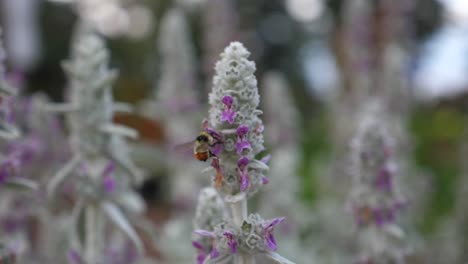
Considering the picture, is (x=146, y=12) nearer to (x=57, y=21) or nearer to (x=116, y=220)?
(x=57, y=21)

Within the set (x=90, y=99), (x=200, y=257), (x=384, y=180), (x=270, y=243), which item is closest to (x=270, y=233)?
(x=270, y=243)

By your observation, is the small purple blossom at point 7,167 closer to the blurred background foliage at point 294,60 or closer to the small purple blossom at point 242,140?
the small purple blossom at point 242,140

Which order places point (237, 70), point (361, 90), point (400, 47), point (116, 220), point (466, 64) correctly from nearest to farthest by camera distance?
point (237, 70), point (116, 220), point (361, 90), point (400, 47), point (466, 64)

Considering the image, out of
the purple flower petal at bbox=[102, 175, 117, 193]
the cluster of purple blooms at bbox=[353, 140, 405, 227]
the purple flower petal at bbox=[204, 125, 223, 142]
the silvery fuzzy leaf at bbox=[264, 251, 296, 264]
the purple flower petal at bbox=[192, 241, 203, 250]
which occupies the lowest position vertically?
the silvery fuzzy leaf at bbox=[264, 251, 296, 264]

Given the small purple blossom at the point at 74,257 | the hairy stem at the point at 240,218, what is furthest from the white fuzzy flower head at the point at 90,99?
the hairy stem at the point at 240,218

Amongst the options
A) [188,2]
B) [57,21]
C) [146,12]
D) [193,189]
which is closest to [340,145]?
[193,189]

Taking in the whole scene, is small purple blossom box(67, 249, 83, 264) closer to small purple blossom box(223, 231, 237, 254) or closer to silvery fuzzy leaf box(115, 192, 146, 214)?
silvery fuzzy leaf box(115, 192, 146, 214)

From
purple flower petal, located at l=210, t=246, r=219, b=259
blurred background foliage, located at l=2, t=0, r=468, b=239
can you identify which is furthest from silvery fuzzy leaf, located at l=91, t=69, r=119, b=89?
blurred background foliage, located at l=2, t=0, r=468, b=239
